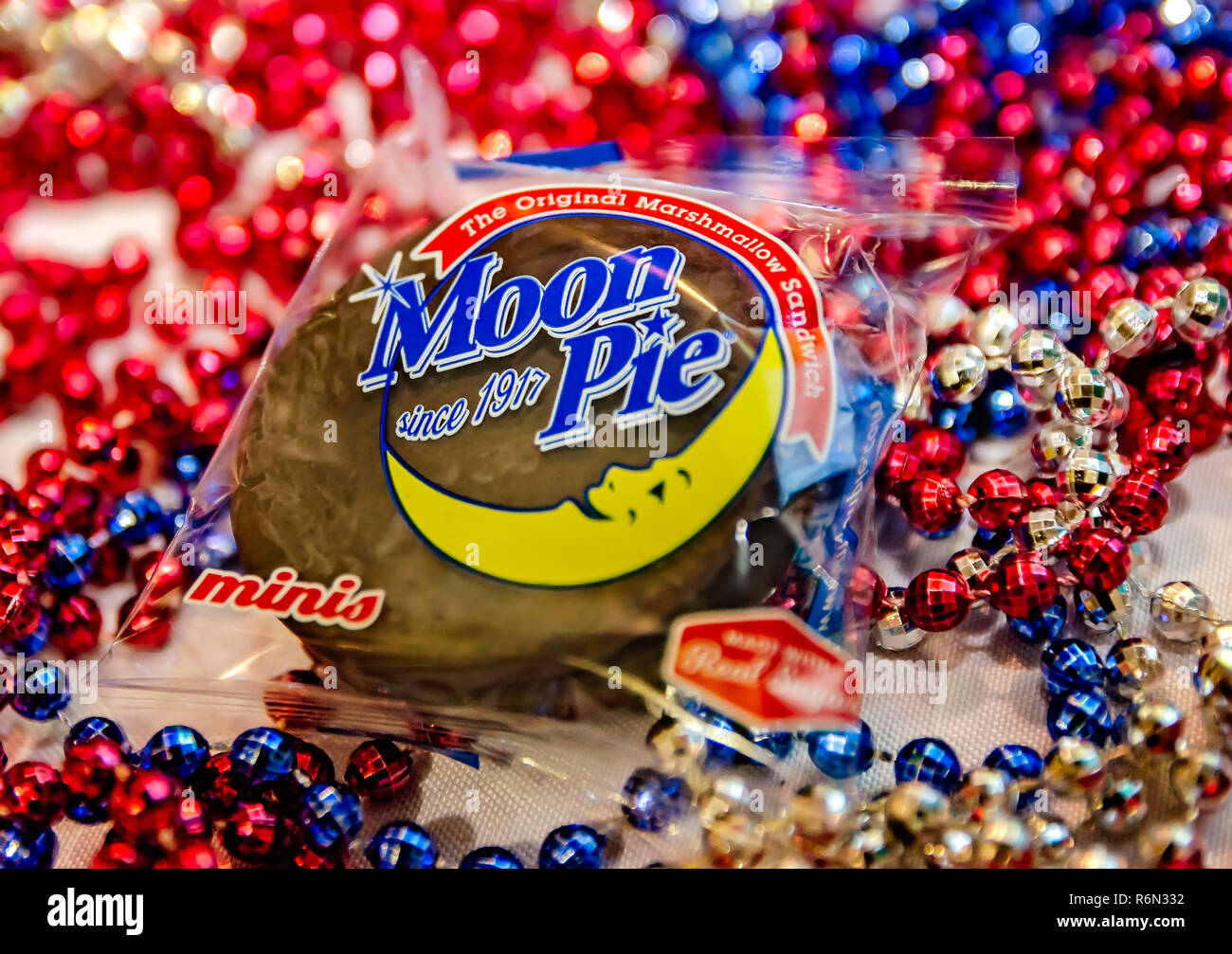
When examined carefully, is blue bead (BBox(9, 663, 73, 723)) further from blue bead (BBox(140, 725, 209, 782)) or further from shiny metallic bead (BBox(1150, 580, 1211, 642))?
shiny metallic bead (BBox(1150, 580, 1211, 642))

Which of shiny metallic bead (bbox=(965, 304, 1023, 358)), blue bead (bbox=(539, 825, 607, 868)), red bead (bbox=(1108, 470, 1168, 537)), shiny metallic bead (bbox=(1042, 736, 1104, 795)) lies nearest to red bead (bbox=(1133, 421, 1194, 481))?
red bead (bbox=(1108, 470, 1168, 537))

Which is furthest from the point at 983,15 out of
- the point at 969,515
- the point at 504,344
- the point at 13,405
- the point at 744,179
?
the point at 13,405

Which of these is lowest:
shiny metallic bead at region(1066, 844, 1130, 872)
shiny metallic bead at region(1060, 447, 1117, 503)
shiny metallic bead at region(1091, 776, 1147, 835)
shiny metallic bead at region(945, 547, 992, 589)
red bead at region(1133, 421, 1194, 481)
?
shiny metallic bead at region(1066, 844, 1130, 872)

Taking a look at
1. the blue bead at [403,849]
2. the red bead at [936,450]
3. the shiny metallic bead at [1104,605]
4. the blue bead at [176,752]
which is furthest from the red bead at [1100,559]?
the blue bead at [176,752]

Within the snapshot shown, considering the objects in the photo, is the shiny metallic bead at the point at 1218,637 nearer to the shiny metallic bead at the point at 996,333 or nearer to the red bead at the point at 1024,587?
the red bead at the point at 1024,587

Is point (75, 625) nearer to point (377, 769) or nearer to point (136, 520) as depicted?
point (136, 520)

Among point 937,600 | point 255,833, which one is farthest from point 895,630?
point 255,833
